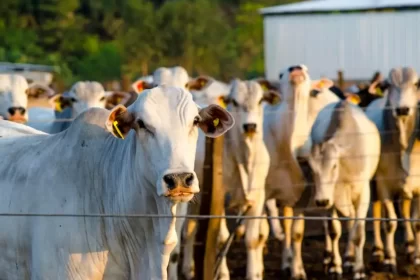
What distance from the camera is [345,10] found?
43.5 metres

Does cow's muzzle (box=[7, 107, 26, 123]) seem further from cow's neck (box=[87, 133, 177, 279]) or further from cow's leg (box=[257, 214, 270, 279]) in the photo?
cow's neck (box=[87, 133, 177, 279])

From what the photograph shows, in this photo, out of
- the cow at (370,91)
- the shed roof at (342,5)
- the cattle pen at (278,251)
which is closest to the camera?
the cattle pen at (278,251)

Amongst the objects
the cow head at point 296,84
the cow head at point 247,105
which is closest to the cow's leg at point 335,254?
the cow head at point 247,105

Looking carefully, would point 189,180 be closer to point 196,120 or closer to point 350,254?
point 196,120

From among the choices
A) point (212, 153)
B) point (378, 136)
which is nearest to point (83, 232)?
point (212, 153)

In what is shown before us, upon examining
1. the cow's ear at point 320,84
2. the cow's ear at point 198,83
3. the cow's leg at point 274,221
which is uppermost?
the cow's ear at point 198,83

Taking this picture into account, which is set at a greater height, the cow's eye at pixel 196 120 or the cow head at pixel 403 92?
the cow head at pixel 403 92

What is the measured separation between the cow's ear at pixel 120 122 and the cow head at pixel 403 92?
6.66m

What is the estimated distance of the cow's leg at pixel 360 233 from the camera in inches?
515

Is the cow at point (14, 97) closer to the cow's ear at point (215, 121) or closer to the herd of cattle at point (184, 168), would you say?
the herd of cattle at point (184, 168)

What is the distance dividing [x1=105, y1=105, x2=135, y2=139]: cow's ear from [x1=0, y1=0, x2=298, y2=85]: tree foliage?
41.9m

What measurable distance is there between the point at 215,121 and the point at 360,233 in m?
5.71

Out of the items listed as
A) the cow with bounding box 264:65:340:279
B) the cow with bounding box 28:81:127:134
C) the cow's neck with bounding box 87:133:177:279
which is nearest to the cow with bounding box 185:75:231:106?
the cow with bounding box 264:65:340:279

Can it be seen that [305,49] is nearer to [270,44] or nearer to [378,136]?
[270,44]
